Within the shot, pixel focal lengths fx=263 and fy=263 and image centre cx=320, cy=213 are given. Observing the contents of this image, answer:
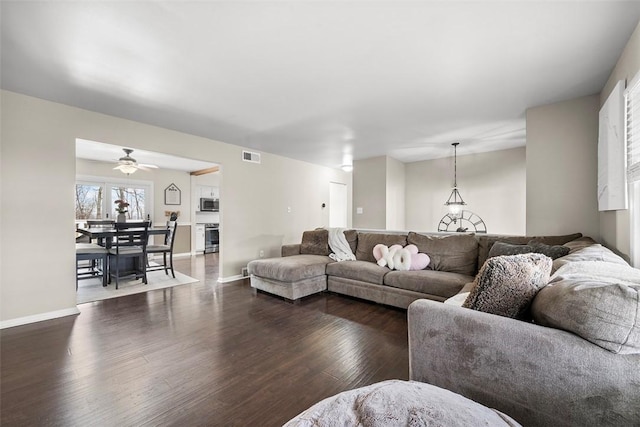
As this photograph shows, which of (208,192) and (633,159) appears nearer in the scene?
(633,159)

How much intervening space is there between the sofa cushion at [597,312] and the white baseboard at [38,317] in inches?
171

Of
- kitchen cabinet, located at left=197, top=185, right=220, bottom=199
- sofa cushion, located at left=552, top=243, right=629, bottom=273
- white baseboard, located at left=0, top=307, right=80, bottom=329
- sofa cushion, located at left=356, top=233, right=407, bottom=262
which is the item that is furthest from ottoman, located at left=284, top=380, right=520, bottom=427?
kitchen cabinet, located at left=197, top=185, right=220, bottom=199

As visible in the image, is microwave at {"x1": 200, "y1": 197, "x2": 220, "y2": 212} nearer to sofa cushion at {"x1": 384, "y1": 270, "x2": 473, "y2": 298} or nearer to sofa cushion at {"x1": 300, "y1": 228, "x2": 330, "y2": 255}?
sofa cushion at {"x1": 300, "y1": 228, "x2": 330, "y2": 255}

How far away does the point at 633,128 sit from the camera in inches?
76.9

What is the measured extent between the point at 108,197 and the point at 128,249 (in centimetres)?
296

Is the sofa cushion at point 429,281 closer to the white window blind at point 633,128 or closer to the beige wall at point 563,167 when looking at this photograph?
the beige wall at point 563,167

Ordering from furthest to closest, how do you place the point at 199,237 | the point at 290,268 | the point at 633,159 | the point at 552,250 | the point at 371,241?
the point at 199,237, the point at 371,241, the point at 290,268, the point at 552,250, the point at 633,159

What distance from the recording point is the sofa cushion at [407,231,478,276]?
3.24 meters

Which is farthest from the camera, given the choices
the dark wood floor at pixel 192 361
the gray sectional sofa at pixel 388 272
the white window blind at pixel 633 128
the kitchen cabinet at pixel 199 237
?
the kitchen cabinet at pixel 199 237

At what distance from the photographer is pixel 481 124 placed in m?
3.83

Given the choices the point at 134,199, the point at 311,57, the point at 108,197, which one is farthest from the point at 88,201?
the point at 311,57

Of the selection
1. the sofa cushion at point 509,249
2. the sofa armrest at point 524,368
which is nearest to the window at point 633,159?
the sofa cushion at point 509,249

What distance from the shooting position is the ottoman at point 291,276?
345 cm

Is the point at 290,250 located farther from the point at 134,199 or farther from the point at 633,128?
the point at 134,199
